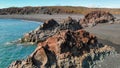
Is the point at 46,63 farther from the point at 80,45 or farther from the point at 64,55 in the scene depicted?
the point at 80,45

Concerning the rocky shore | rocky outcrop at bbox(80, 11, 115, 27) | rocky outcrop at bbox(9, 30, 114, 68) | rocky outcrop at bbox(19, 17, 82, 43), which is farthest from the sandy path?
rocky outcrop at bbox(9, 30, 114, 68)

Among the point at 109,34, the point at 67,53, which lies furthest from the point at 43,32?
the point at 67,53

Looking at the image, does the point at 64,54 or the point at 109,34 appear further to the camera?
the point at 109,34

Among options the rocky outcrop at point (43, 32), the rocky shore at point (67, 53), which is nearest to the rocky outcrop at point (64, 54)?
the rocky shore at point (67, 53)

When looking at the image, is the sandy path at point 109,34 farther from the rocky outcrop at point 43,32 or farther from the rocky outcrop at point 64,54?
the rocky outcrop at point 64,54

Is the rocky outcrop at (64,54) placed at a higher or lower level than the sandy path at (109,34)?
higher

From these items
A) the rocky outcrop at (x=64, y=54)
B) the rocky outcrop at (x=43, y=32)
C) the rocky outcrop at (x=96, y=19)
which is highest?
the rocky outcrop at (x=64, y=54)

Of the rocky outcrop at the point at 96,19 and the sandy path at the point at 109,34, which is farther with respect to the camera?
the rocky outcrop at the point at 96,19

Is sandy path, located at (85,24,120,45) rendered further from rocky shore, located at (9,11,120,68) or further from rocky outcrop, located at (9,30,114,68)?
rocky outcrop, located at (9,30,114,68)

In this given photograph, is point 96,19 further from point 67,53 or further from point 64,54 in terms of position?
point 64,54
